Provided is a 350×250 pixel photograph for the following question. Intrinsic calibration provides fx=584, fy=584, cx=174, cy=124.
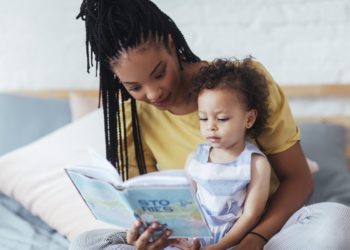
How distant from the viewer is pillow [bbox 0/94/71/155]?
1908 mm

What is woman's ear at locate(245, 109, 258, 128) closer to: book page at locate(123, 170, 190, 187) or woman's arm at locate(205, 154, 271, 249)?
woman's arm at locate(205, 154, 271, 249)

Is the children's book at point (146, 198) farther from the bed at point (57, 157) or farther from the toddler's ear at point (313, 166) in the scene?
the toddler's ear at point (313, 166)

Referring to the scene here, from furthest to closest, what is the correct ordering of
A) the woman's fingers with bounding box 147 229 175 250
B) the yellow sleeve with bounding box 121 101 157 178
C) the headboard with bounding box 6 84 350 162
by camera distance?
the headboard with bounding box 6 84 350 162 → the yellow sleeve with bounding box 121 101 157 178 → the woman's fingers with bounding box 147 229 175 250

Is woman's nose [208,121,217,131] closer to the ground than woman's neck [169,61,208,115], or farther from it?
closer to the ground

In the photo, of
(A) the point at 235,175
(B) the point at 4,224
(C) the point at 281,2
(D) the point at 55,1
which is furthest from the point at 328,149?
(D) the point at 55,1

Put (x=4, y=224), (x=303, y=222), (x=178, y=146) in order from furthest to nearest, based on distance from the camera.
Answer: (x=4, y=224) < (x=178, y=146) < (x=303, y=222)

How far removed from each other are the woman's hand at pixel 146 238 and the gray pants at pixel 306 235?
0.06 metres

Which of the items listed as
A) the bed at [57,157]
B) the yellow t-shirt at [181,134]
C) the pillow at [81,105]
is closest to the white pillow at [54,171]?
the bed at [57,157]

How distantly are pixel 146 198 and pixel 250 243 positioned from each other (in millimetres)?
246

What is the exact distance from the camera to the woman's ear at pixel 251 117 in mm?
1148

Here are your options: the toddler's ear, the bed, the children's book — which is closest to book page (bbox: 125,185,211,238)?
the children's book

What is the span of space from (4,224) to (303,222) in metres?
0.85

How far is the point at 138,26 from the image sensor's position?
1.11 m

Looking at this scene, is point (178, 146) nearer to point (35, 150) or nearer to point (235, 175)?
point (235, 175)
